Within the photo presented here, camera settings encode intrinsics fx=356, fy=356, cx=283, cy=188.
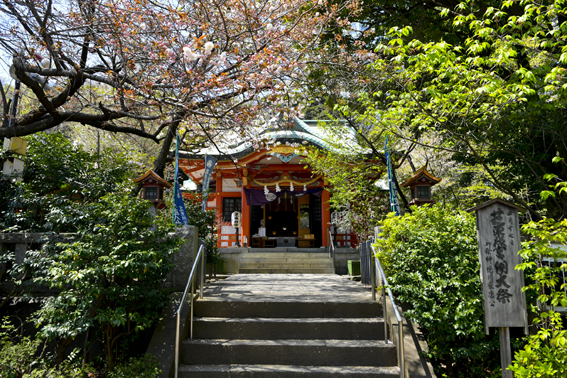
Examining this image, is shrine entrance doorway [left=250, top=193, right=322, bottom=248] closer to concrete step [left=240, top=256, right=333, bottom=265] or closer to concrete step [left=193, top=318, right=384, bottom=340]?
concrete step [left=240, top=256, right=333, bottom=265]

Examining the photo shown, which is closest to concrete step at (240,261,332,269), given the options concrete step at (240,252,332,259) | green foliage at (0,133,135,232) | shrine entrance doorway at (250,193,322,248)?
concrete step at (240,252,332,259)

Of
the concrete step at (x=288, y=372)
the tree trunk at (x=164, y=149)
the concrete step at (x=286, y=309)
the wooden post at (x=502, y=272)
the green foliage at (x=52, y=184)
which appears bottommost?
the concrete step at (x=288, y=372)

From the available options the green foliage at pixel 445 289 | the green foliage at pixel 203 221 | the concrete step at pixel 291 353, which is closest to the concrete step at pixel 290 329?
the concrete step at pixel 291 353

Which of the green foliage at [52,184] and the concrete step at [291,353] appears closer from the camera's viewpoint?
the concrete step at [291,353]

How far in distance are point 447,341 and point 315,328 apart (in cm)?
171

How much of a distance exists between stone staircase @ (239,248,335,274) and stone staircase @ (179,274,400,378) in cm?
650

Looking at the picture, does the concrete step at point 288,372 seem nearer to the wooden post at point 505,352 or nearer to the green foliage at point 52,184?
the wooden post at point 505,352

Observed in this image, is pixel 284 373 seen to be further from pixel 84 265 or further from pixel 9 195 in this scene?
pixel 9 195

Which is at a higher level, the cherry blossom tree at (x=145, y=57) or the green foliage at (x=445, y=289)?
the cherry blossom tree at (x=145, y=57)

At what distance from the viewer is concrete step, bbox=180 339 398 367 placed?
4582 millimetres

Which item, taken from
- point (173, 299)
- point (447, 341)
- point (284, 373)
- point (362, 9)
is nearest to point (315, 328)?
point (284, 373)

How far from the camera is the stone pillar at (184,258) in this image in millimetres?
5742

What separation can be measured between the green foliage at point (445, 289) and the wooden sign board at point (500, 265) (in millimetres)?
200

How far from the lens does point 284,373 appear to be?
4359 mm
